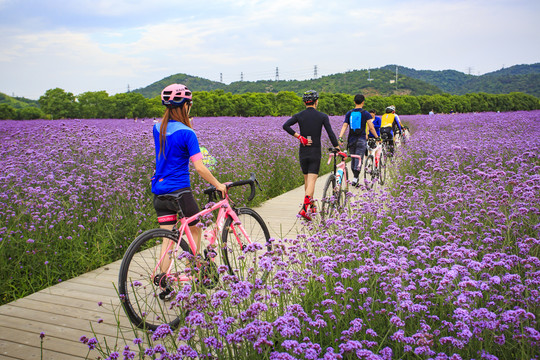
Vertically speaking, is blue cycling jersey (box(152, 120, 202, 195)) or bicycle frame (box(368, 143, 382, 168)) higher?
blue cycling jersey (box(152, 120, 202, 195))

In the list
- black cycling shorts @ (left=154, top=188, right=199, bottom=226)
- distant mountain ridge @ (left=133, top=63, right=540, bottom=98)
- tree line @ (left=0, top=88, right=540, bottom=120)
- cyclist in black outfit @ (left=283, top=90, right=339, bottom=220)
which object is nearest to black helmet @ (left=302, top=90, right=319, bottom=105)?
cyclist in black outfit @ (left=283, top=90, right=339, bottom=220)

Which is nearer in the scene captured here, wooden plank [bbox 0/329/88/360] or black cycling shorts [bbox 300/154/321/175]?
wooden plank [bbox 0/329/88/360]

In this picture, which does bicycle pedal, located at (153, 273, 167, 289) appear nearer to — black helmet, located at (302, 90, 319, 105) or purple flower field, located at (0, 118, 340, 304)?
purple flower field, located at (0, 118, 340, 304)

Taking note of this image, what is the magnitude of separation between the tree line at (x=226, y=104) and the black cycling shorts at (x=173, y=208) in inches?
1353

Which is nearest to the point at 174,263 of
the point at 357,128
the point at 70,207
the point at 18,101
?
the point at 70,207

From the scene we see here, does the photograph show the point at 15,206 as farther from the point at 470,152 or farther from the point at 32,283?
the point at 470,152

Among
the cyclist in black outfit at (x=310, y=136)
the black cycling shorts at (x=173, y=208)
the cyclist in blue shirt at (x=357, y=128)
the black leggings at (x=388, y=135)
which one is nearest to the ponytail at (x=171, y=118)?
the black cycling shorts at (x=173, y=208)

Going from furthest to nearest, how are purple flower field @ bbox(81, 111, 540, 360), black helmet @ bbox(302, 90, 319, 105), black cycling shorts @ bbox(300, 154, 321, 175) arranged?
black cycling shorts @ bbox(300, 154, 321, 175), black helmet @ bbox(302, 90, 319, 105), purple flower field @ bbox(81, 111, 540, 360)

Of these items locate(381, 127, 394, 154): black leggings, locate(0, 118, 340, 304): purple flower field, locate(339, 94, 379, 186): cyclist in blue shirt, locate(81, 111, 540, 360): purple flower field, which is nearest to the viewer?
locate(81, 111, 540, 360): purple flower field

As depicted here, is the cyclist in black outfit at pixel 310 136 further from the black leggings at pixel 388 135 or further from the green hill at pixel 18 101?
the green hill at pixel 18 101

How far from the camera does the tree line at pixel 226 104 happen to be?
3541cm

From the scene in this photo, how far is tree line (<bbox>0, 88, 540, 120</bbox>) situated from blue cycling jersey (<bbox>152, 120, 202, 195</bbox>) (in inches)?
1354

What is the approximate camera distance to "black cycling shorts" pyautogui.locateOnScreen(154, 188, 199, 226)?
11.7 feet

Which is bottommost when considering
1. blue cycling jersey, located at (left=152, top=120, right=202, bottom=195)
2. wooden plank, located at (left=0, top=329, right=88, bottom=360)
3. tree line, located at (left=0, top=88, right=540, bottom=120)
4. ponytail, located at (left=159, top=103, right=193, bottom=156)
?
wooden plank, located at (left=0, top=329, right=88, bottom=360)
